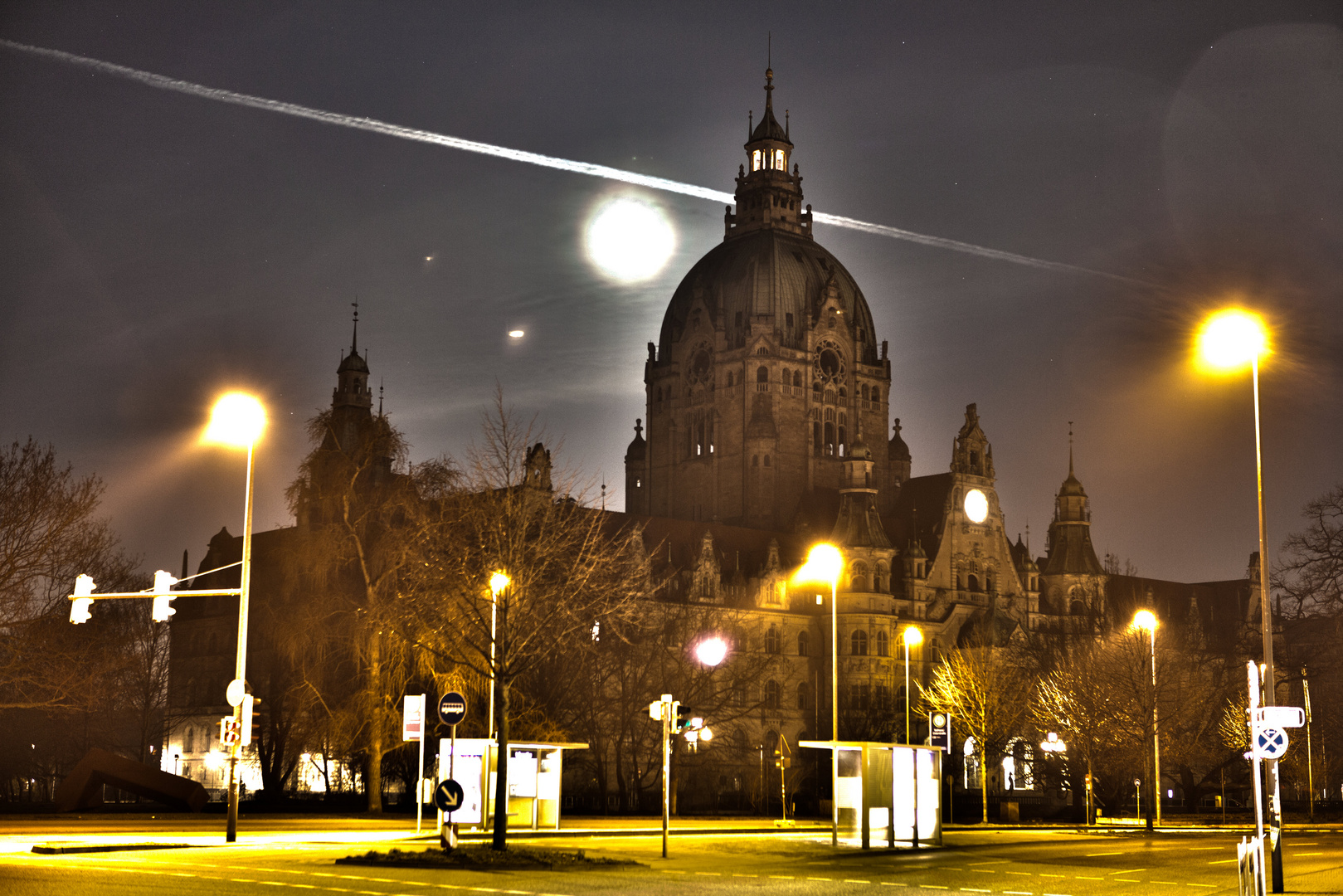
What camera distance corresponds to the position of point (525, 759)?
4231 centimetres

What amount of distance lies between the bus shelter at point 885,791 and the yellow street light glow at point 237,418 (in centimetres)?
1529

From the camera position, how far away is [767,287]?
152375 millimetres

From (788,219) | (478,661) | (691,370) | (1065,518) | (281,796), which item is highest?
(788,219)

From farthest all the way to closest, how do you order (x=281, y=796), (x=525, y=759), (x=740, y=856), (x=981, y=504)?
(x=981, y=504) → (x=281, y=796) → (x=525, y=759) → (x=740, y=856)

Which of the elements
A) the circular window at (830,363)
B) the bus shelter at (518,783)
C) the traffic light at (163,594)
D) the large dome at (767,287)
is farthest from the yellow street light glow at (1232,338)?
the circular window at (830,363)

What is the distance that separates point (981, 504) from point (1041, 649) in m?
29.2

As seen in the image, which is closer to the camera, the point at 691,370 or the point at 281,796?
the point at 281,796

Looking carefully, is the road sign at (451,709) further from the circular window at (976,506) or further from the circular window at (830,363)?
the circular window at (830,363)

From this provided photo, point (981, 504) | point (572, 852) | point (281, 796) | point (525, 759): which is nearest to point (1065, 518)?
point (981, 504)

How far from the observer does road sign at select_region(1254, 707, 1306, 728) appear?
2786 cm

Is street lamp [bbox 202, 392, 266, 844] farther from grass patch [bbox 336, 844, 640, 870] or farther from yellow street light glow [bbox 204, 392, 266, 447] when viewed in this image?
grass patch [bbox 336, 844, 640, 870]

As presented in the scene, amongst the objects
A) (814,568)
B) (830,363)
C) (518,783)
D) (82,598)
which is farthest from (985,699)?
(830,363)

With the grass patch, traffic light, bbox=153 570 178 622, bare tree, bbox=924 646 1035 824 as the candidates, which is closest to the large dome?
bare tree, bbox=924 646 1035 824

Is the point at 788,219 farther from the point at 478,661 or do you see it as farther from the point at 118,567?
the point at 478,661
